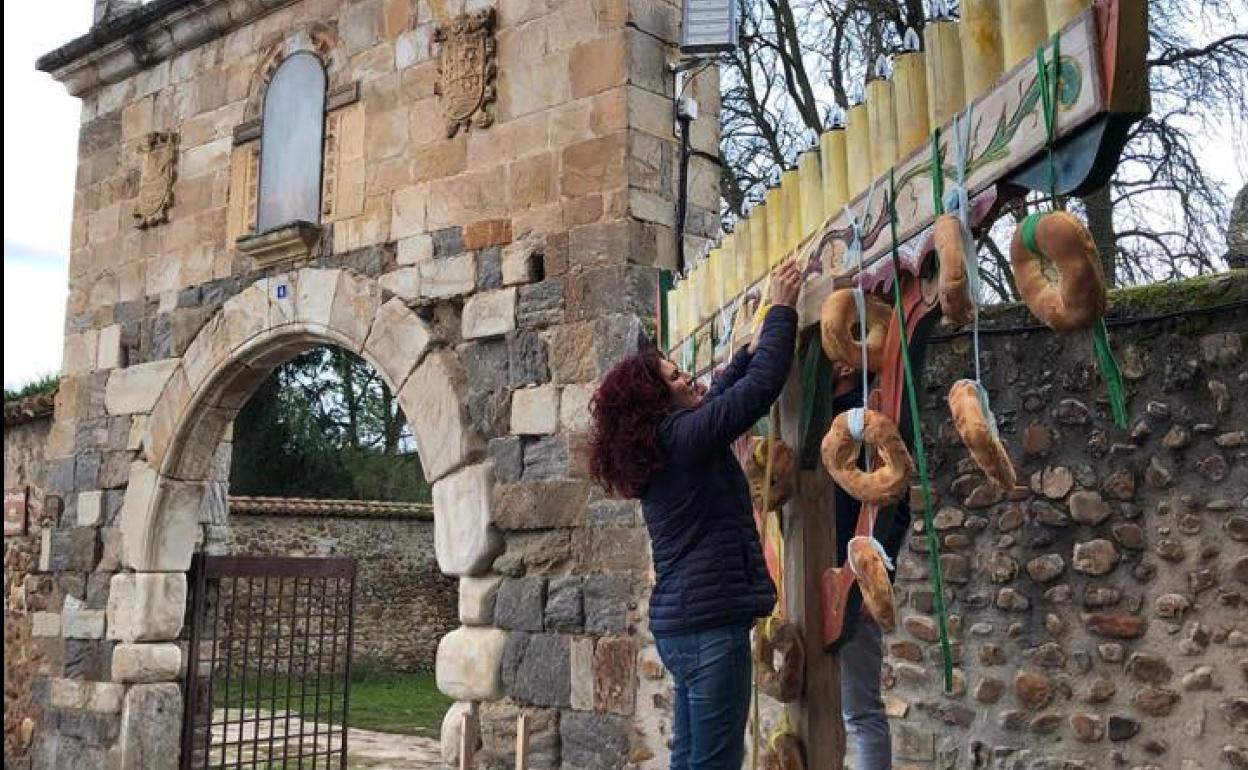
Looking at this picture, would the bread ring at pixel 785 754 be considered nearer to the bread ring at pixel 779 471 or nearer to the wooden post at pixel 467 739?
the bread ring at pixel 779 471

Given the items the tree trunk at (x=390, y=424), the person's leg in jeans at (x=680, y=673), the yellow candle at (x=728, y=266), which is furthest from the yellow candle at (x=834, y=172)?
the tree trunk at (x=390, y=424)

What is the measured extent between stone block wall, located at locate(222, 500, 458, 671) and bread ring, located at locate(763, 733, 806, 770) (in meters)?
11.3

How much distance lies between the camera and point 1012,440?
421 cm

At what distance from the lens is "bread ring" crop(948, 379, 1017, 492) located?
1.85m

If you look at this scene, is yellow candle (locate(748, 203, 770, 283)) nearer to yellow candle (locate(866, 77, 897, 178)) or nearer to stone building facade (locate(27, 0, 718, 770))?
yellow candle (locate(866, 77, 897, 178))

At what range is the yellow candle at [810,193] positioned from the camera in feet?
8.35

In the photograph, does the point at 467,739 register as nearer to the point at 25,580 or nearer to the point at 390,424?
the point at 25,580

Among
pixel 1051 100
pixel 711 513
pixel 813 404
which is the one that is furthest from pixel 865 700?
pixel 1051 100

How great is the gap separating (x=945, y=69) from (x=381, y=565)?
1267 centimetres

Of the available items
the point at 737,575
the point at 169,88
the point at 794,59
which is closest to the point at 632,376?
the point at 737,575

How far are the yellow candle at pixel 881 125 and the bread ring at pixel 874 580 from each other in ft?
2.36

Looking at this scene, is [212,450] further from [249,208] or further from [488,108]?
[488,108]

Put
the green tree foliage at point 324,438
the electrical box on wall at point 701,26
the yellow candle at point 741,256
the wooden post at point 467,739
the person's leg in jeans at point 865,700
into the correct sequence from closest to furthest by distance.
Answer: the person's leg in jeans at point 865,700
the yellow candle at point 741,256
the wooden post at point 467,739
the electrical box on wall at point 701,26
the green tree foliage at point 324,438

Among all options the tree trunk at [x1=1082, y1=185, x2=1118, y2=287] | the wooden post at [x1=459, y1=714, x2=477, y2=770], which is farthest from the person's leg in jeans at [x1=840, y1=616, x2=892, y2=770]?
the tree trunk at [x1=1082, y1=185, x2=1118, y2=287]
